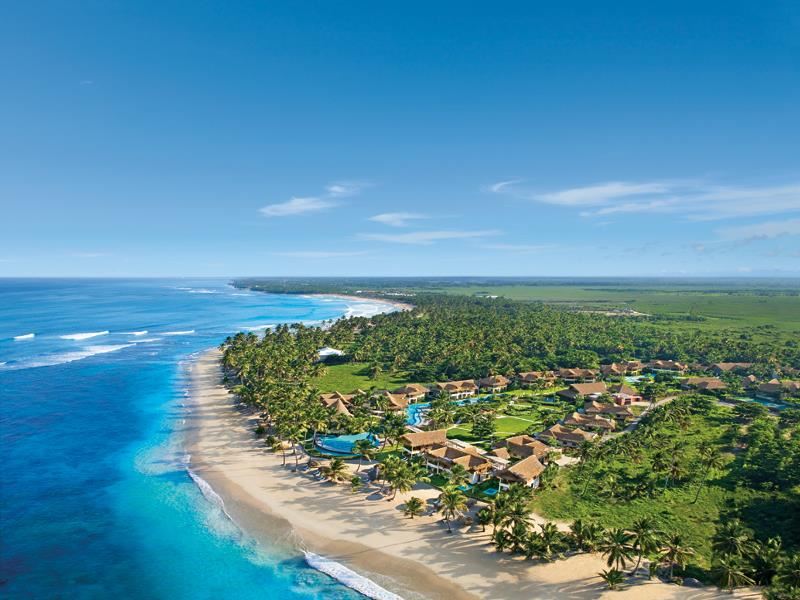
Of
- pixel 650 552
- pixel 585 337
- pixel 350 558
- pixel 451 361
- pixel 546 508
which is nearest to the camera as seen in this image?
pixel 650 552

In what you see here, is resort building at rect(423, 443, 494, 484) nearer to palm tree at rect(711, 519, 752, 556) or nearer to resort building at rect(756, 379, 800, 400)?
palm tree at rect(711, 519, 752, 556)

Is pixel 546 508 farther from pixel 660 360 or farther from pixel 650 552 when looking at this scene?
pixel 660 360

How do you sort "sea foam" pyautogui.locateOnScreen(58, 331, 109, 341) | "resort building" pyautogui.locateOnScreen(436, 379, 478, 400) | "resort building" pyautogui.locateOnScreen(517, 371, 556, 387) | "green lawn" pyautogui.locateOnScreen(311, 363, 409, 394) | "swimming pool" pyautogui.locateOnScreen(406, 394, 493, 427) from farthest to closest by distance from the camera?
"sea foam" pyautogui.locateOnScreen(58, 331, 109, 341) < "resort building" pyautogui.locateOnScreen(517, 371, 556, 387) < "green lawn" pyautogui.locateOnScreen(311, 363, 409, 394) < "resort building" pyautogui.locateOnScreen(436, 379, 478, 400) < "swimming pool" pyautogui.locateOnScreen(406, 394, 493, 427)

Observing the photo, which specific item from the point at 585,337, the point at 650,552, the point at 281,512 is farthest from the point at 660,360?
the point at 281,512

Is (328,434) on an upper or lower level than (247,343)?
lower

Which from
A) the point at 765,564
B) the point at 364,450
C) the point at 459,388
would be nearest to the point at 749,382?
the point at 459,388

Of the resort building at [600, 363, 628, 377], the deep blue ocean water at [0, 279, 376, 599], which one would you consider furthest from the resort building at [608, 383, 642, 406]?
the deep blue ocean water at [0, 279, 376, 599]

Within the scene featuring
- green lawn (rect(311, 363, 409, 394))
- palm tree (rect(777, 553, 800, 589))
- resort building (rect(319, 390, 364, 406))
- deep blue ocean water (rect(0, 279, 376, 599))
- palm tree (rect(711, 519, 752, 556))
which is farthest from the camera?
green lawn (rect(311, 363, 409, 394))
